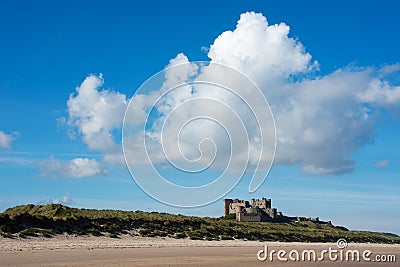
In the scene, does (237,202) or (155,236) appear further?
(237,202)

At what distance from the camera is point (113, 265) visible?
2523cm

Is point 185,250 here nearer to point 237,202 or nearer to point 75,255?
point 75,255

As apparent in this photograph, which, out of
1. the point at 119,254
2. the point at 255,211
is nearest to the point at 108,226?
the point at 119,254

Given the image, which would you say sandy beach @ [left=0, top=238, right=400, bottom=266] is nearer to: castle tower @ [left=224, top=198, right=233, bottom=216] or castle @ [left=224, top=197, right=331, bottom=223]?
castle @ [left=224, top=197, right=331, bottom=223]

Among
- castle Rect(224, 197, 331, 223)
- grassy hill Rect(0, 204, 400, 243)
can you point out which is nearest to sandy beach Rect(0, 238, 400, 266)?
grassy hill Rect(0, 204, 400, 243)

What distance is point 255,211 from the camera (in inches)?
4200

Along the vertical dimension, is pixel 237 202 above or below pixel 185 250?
above

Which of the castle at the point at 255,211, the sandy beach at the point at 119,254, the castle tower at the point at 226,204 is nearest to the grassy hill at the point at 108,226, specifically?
the sandy beach at the point at 119,254

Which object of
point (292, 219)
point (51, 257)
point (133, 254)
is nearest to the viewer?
point (51, 257)

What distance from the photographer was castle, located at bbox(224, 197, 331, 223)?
99.6 meters

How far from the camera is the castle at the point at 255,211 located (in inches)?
3921

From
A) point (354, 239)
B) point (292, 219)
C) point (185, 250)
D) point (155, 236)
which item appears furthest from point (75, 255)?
point (292, 219)

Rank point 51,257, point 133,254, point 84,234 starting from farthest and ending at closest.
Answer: point 84,234 < point 133,254 < point 51,257

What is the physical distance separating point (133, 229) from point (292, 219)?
73.8 m
